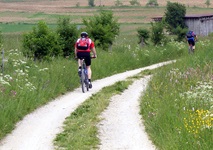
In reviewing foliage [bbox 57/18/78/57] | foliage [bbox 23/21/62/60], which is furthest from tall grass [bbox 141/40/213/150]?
foliage [bbox 57/18/78/57]

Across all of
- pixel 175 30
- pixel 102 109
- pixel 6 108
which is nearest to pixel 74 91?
pixel 102 109

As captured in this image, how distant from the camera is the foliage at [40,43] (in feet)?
69.5

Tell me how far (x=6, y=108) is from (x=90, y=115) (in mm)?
2132

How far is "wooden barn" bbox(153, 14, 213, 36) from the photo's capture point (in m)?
54.1

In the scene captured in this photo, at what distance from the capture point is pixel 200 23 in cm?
5428

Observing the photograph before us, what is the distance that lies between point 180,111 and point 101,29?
1655 centimetres

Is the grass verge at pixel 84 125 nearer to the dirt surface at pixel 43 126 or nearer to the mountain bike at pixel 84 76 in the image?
the dirt surface at pixel 43 126

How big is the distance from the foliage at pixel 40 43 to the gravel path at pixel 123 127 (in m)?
5.41

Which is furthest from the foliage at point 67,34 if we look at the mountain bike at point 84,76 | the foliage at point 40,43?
the mountain bike at point 84,76

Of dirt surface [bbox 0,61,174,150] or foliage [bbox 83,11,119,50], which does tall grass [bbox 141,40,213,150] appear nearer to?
dirt surface [bbox 0,61,174,150]

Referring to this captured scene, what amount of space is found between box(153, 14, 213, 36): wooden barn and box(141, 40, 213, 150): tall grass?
1503 inches

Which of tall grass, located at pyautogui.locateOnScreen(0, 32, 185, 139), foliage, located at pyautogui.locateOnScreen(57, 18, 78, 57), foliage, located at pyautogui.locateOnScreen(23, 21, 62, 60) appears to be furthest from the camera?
foliage, located at pyautogui.locateOnScreen(57, 18, 78, 57)

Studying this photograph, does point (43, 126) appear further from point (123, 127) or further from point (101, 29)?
point (101, 29)

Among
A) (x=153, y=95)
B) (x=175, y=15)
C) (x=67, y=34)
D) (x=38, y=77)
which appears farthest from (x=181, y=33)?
(x=153, y=95)
